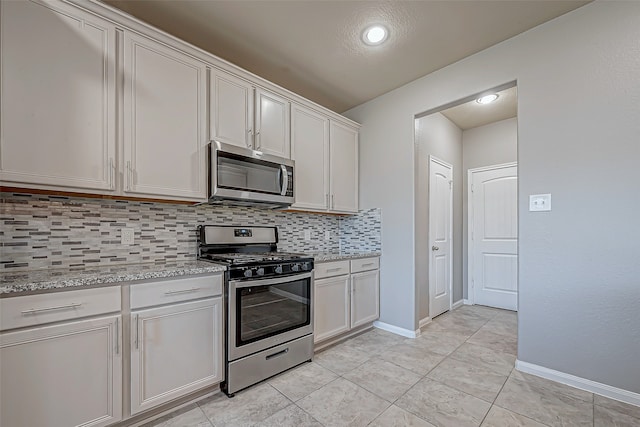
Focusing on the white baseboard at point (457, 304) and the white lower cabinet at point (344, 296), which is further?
the white baseboard at point (457, 304)

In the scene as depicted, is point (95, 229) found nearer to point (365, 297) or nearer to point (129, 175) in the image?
point (129, 175)

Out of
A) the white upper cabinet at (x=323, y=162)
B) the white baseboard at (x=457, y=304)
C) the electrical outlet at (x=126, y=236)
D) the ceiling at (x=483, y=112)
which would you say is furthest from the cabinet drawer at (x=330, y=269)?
the ceiling at (x=483, y=112)

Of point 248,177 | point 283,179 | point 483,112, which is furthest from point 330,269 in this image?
point 483,112

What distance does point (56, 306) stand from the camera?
1.30 m

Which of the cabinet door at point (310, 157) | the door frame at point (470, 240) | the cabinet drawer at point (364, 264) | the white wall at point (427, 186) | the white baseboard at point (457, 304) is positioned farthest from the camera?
the door frame at point (470, 240)

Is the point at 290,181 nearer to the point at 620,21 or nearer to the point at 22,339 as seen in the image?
the point at 22,339

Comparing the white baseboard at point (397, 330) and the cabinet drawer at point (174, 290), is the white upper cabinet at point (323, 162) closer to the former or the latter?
the cabinet drawer at point (174, 290)

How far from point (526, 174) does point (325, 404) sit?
7.48ft

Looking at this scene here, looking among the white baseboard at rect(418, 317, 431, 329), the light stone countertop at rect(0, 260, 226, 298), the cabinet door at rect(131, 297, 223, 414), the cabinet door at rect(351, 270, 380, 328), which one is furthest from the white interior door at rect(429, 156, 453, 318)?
the light stone countertop at rect(0, 260, 226, 298)

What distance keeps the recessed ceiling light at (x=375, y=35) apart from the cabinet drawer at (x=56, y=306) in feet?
8.13

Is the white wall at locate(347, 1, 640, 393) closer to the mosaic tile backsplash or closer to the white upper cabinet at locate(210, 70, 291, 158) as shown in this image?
the white upper cabinet at locate(210, 70, 291, 158)

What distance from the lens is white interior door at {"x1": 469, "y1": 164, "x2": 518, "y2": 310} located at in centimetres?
383

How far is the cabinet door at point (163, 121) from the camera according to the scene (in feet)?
5.79

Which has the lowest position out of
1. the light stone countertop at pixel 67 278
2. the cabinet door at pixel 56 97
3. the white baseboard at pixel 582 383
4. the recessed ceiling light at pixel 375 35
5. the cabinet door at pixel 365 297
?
the white baseboard at pixel 582 383
